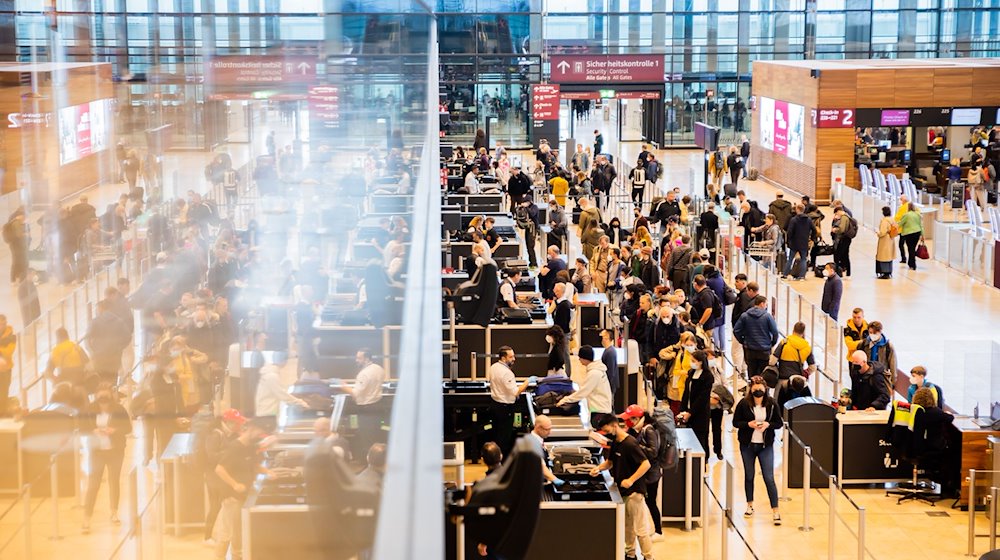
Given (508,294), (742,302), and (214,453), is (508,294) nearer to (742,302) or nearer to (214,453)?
(742,302)

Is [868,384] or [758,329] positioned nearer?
[868,384]

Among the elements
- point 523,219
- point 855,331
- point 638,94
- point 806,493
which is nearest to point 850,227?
point 523,219

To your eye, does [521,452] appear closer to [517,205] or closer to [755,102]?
[517,205]

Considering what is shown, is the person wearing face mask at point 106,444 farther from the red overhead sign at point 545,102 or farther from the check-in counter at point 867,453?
the red overhead sign at point 545,102

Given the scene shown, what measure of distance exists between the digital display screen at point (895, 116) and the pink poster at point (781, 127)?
3.97 m

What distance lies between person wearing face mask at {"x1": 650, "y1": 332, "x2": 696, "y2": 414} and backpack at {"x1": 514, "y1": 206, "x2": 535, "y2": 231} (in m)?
12.6

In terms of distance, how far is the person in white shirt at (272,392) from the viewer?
61.1 inches

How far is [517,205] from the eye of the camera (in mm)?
30375

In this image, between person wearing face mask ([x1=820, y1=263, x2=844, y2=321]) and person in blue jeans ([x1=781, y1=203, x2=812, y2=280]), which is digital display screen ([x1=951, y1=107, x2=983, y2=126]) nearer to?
person in blue jeans ([x1=781, y1=203, x2=812, y2=280])

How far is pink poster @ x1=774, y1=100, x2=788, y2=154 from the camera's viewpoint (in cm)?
3903

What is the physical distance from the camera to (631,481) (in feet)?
36.7

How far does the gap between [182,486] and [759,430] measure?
1193 centimetres

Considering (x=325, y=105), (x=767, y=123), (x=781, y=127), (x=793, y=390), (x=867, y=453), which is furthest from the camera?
(x=767, y=123)

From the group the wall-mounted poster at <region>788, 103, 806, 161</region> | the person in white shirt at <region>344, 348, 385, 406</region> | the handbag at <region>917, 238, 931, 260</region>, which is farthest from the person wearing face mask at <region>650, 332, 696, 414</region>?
the wall-mounted poster at <region>788, 103, 806, 161</region>
